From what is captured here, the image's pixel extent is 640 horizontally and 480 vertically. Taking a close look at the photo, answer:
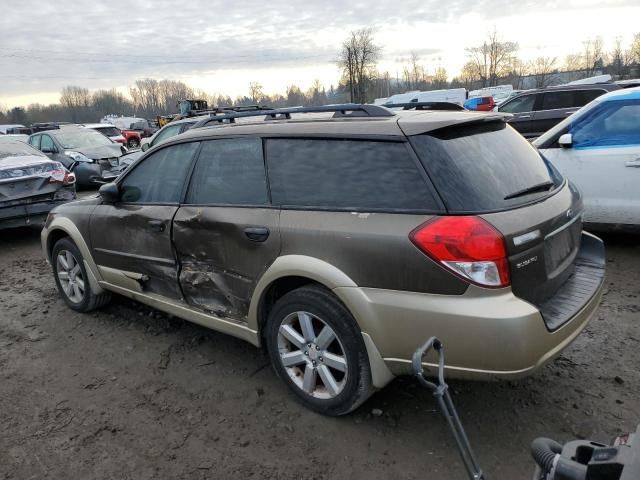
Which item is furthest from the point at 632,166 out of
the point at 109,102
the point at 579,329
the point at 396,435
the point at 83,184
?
the point at 109,102

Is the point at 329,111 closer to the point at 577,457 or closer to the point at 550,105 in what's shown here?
the point at 577,457

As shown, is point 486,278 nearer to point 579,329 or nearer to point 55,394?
point 579,329

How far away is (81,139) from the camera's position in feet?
44.4

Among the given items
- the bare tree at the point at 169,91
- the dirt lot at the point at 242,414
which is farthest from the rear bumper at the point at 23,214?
the bare tree at the point at 169,91

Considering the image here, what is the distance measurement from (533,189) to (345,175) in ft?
3.48

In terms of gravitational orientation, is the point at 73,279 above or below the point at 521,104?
below

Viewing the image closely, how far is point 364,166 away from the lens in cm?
274

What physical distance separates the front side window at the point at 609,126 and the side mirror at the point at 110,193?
187 inches

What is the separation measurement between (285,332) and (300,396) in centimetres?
41

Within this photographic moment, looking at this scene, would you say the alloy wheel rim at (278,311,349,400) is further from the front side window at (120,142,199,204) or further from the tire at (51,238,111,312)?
the tire at (51,238,111,312)

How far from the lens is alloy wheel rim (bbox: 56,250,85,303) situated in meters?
4.70

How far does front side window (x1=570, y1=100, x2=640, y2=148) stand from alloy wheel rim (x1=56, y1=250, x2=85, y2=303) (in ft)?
17.4

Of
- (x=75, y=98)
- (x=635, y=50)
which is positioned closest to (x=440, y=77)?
(x=635, y=50)

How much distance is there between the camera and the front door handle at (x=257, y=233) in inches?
118
